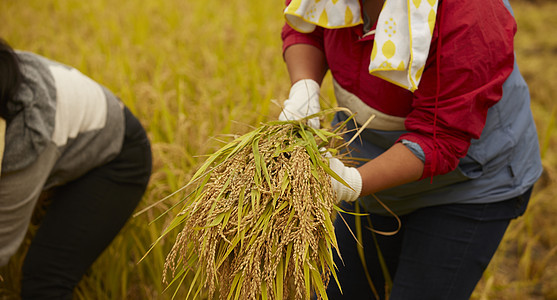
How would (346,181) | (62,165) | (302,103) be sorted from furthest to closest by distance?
(62,165) → (302,103) → (346,181)

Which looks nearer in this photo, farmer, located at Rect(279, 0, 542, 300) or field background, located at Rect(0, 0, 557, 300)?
farmer, located at Rect(279, 0, 542, 300)

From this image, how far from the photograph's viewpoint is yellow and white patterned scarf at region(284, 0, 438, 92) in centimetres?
90

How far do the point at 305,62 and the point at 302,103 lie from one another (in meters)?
0.16

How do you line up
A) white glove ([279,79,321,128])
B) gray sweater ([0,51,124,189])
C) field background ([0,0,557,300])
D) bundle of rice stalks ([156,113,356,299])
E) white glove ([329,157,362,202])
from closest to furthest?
bundle of rice stalks ([156,113,356,299]), white glove ([329,157,362,202]), white glove ([279,79,321,128]), gray sweater ([0,51,124,189]), field background ([0,0,557,300])

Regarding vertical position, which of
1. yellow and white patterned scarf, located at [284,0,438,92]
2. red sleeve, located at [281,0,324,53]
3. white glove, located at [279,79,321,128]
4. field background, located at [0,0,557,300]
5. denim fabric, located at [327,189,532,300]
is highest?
yellow and white patterned scarf, located at [284,0,438,92]

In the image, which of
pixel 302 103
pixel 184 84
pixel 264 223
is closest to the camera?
pixel 264 223

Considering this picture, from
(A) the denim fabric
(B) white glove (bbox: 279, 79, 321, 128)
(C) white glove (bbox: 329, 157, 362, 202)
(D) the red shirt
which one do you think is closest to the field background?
(B) white glove (bbox: 279, 79, 321, 128)

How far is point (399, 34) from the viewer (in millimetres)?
934

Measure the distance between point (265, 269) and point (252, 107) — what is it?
1.65m

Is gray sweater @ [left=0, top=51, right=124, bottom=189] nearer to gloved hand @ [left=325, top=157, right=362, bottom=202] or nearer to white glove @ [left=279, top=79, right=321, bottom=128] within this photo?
white glove @ [left=279, top=79, right=321, bottom=128]

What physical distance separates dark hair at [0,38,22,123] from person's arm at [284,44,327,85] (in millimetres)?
684

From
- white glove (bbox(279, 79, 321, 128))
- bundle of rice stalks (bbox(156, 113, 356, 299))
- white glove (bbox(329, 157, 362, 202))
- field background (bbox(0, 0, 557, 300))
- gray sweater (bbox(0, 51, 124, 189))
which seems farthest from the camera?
field background (bbox(0, 0, 557, 300))

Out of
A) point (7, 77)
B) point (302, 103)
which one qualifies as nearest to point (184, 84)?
point (7, 77)

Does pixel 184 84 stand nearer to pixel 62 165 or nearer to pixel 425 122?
pixel 62 165
